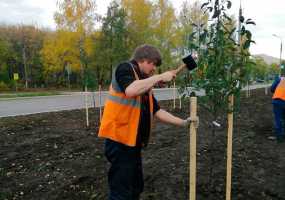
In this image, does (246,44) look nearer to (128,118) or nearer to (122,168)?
(128,118)

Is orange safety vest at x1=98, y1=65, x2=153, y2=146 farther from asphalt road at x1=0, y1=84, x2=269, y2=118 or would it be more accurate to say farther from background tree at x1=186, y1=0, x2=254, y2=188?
asphalt road at x1=0, y1=84, x2=269, y2=118

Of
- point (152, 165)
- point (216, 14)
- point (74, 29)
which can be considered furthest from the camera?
point (74, 29)

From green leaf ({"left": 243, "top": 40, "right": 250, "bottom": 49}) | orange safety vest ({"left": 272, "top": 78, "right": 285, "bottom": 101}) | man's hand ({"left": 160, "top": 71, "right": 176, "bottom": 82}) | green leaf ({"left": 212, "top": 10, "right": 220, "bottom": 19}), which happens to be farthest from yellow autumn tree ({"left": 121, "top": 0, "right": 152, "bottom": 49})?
man's hand ({"left": 160, "top": 71, "right": 176, "bottom": 82})

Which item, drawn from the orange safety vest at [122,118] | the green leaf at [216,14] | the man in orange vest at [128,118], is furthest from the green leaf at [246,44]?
the orange safety vest at [122,118]

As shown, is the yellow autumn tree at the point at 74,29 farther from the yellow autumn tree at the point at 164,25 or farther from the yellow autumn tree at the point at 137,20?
the yellow autumn tree at the point at 164,25

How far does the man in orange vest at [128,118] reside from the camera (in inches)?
106

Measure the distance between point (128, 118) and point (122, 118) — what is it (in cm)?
6

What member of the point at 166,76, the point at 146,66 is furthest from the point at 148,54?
the point at 166,76

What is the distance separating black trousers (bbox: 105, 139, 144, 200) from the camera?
9.55ft

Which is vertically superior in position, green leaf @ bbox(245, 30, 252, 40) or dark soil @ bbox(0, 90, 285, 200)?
green leaf @ bbox(245, 30, 252, 40)

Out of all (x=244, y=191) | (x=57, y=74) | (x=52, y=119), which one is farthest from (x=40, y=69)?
(x=244, y=191)

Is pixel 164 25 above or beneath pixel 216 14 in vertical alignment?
above

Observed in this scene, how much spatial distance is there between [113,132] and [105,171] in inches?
91.0

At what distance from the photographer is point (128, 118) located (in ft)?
9.24
